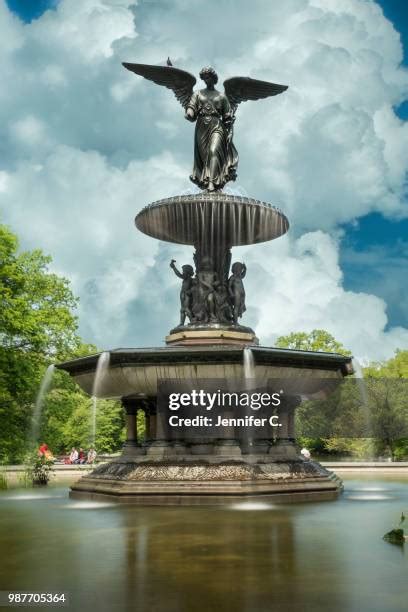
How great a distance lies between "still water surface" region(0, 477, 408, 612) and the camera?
4.57m

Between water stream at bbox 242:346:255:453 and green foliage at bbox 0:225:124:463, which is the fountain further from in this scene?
green foliage at bbox 0:225:124:463

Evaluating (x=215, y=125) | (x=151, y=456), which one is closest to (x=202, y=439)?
(x=151, y=456)

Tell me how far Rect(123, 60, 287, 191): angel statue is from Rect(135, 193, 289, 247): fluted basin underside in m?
1.14

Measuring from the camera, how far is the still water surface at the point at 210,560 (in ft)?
15.0

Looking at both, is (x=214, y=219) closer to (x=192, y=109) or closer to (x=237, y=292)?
(x=237, y=292)

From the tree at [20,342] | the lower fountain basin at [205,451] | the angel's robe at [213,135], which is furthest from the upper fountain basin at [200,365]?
the tree at [20,342]

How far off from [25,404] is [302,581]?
859 inches

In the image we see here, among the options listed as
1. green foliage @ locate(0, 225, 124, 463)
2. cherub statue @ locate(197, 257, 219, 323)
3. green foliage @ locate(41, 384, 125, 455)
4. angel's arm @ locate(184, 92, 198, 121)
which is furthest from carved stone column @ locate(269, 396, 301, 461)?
green foliage @ locate(41, 384, 125, 455)

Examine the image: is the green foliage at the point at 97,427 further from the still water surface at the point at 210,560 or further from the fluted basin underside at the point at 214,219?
the still water surface at the point at 210,560

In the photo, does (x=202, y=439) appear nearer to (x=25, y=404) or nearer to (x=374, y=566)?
(x=374, y=566)

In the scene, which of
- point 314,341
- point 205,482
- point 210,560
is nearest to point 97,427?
point 314,341

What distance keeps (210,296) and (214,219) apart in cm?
168

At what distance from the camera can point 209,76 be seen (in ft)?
53.6

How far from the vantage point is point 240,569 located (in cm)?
550
